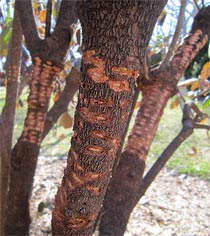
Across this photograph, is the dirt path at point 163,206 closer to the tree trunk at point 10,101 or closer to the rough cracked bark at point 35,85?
the rough cracked bark at point 35,85

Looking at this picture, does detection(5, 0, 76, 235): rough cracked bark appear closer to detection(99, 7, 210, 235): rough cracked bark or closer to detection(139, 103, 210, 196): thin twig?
detection(99, 7, 210, 235): rough cracked bark

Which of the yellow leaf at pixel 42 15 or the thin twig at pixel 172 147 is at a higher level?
the yellow leaf at pixel 42 15

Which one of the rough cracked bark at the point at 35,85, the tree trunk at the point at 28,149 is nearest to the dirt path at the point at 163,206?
the tree trunk at the point at 28,149

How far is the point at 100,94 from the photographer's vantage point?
657 millimetres

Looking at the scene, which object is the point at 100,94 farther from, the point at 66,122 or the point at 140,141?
the point at 66,122

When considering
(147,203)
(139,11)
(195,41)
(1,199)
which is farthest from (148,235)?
(139,11)

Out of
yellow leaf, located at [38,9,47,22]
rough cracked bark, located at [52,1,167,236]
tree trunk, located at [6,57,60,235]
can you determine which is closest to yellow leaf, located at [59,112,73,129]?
yellow leaf, located at [38,9,47,22]

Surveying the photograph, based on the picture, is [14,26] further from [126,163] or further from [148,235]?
[148,235]

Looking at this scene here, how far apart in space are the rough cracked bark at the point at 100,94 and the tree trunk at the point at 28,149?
0.65 metres

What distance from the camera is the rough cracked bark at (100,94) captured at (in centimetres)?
60

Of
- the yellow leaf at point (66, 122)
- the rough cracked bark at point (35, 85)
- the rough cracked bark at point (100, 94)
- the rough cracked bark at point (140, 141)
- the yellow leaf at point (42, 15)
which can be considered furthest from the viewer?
the yellow leaf at point (66, 122)

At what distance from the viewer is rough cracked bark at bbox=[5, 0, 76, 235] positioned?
1345 millimetres

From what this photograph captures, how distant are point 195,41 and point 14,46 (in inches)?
25.4

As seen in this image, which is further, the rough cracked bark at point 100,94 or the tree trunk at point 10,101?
the tree trunk at point 10,101
